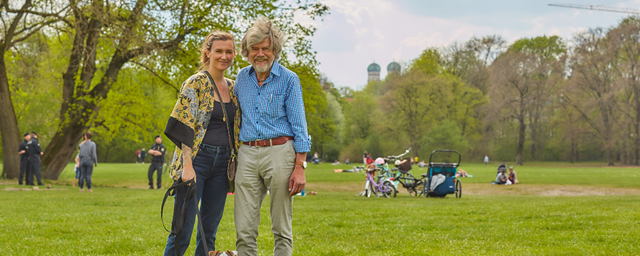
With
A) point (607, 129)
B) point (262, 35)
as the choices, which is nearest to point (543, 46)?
point (607, 129)

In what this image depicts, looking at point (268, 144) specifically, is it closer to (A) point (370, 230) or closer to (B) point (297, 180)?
(B) point (297, 180)

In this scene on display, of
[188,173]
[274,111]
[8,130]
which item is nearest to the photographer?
[188,173]

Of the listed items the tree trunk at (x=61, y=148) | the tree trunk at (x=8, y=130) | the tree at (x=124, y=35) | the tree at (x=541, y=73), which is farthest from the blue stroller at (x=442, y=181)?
the tree at (x=541, y=73)

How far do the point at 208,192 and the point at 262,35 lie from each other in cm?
116

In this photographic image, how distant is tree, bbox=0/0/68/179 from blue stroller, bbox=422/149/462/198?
1265 cm

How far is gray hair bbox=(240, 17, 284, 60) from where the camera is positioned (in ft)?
12.8

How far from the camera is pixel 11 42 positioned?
19562mm

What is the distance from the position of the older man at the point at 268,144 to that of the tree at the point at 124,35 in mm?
14937

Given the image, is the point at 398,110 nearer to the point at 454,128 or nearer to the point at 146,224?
the point at 454,128

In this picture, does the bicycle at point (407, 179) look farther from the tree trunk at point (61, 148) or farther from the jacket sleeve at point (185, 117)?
the jacket sleeve at point (185, 117)

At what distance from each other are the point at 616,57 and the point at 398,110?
808 inches

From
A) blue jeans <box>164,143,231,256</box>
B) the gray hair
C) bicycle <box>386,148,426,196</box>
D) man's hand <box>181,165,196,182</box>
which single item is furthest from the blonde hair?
bicycle <box>386,148,426,196</box>

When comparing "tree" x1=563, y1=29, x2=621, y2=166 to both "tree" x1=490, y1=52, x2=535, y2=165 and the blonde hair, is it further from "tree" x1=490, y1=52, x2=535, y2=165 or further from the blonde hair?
the blonde hair

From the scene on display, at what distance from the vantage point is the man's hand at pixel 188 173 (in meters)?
3.75
